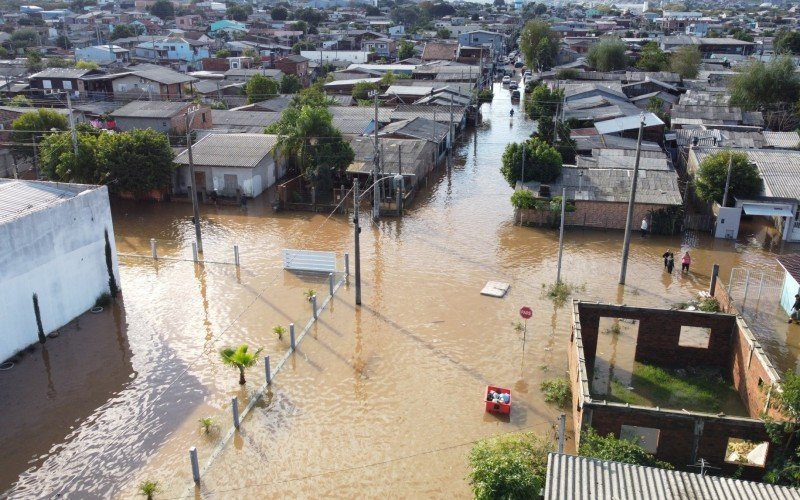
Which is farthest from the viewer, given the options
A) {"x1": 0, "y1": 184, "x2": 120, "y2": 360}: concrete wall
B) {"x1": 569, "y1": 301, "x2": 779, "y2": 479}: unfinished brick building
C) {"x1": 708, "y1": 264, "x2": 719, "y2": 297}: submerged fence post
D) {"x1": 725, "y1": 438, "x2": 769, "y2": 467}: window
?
{"x1": 708, "y1": 264, "x2": 719, "y2": 297}: submerged fence post

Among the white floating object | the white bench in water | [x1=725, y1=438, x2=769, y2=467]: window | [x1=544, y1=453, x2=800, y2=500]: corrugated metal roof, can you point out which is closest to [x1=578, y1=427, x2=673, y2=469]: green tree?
[x1=544, y1=453, x2=800, y2=500]: corrugated metal roof

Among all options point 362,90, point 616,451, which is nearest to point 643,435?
point 616,451

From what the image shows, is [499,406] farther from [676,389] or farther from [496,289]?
[496,289]

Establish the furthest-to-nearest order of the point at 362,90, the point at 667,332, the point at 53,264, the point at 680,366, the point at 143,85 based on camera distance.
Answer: the point at 362,90 → the point at 143,85 → the point at 53,264 → the point at 680,366 → the point at 667,332

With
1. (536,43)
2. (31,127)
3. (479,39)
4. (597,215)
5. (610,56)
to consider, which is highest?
(479,39)

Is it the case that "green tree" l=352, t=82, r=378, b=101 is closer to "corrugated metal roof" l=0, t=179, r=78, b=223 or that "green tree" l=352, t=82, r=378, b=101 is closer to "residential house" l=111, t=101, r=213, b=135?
"residential house" l=111, t=101, r=213, b=135

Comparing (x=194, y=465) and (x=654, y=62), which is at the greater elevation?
(x=654, y=62)
